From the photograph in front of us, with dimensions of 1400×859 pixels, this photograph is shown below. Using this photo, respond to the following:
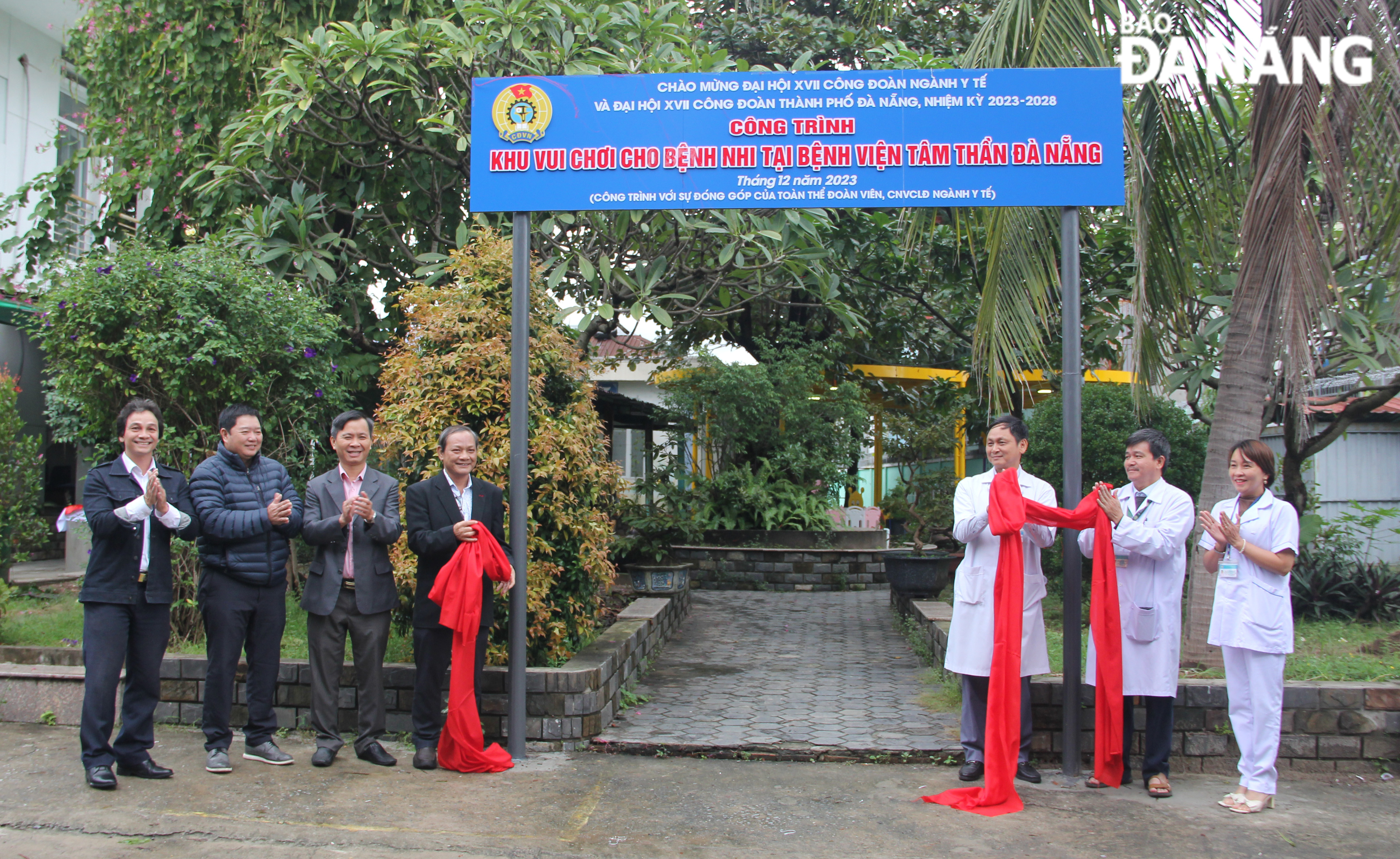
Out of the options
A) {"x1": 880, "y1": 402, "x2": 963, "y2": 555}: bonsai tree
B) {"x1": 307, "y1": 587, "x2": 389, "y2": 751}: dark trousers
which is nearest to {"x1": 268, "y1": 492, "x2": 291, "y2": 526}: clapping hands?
{"x1": 307, "y1": 587, "x2": 389, "y2": 751}: dark trousers

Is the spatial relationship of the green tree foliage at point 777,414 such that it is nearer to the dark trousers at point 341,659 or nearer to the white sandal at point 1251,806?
the dark trousers at point 341,659

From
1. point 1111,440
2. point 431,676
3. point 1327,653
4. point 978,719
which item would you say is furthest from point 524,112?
point 1327,653

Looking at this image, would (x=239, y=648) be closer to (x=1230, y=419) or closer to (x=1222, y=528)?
(x=1222, y=528)

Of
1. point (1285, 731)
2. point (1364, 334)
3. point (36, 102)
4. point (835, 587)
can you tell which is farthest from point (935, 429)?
point (36, 102)

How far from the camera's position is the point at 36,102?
40.1ft

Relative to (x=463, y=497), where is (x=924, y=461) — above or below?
above

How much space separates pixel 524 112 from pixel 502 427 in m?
1.71

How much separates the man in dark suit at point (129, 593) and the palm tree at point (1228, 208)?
444 centimetres

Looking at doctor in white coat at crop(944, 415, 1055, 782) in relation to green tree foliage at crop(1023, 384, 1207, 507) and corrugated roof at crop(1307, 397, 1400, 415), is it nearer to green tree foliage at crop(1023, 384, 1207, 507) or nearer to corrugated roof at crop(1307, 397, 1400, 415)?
green tree foliage at crop(1023, 384, 1207, 507)

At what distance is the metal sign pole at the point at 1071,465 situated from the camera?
15.6 ft

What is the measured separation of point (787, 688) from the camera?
6715 mm

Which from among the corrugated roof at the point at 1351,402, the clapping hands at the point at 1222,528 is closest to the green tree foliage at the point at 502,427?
the clapping hands at the point at 1222,528

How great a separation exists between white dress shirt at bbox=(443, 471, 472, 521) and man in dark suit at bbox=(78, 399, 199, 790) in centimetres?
119

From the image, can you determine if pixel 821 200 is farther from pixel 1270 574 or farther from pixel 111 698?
pixel 111 698
